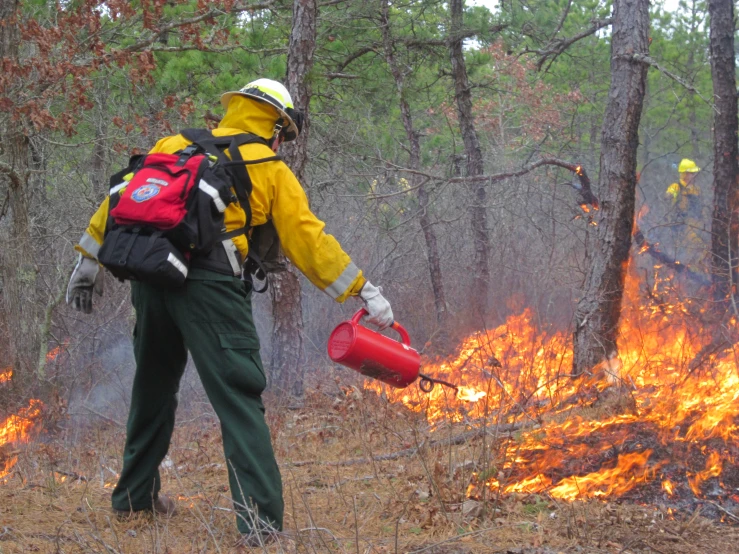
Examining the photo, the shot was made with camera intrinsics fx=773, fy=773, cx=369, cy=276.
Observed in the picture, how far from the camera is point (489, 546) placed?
3.38 meters

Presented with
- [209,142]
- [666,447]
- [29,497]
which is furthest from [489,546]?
[29,497]

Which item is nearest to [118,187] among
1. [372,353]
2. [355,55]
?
[372,353]

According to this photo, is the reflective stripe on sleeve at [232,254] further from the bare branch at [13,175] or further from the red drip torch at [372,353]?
the bare branch at [13,175]

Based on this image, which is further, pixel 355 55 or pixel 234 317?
pixel 355 55

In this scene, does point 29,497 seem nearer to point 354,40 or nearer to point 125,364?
point 125,364

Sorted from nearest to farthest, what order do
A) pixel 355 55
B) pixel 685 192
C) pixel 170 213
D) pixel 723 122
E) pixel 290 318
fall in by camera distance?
pixel 170 213, pixel 290 318, pixel 723 122, pixel 685 192, pixel 355 55

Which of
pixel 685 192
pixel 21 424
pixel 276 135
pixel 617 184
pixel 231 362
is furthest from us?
pixel 685 192

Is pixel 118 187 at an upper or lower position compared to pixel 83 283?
upper

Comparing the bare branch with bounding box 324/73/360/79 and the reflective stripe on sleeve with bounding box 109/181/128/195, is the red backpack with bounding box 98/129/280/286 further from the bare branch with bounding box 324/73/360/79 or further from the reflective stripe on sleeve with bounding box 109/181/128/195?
the bare branch with bounding box 324/73/360/79

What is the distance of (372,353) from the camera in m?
3.96

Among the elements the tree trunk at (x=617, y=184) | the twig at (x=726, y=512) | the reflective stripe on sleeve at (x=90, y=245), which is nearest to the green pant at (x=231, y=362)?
the reflective stripe on sleeve at (x=90, y=245)

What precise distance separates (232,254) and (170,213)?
14.0 inches

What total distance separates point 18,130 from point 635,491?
7101mm

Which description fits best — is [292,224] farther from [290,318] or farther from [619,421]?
[290,318]
